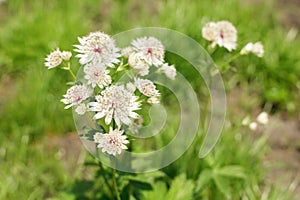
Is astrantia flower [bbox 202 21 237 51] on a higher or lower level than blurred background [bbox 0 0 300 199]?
higher

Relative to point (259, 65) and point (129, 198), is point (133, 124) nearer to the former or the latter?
point (129, 198)

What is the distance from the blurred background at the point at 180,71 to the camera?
2.32 meters

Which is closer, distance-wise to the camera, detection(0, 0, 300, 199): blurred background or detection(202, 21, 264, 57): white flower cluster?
detection(202, 21, 264, 57): white flower cluster

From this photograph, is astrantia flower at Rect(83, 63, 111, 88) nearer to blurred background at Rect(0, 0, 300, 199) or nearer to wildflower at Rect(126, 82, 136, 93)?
wildflower at Rect(126, 82, 136, 93)

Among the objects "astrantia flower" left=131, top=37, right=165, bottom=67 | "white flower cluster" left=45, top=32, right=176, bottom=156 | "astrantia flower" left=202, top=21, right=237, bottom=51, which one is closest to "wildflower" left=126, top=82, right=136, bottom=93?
"white flower cluster" left=45, top=32, right=176, bottom=156

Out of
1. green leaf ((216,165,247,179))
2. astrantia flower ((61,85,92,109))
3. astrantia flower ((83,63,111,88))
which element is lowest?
green leaf ((216,165,247,179))

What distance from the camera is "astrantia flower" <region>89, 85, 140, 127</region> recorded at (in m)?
1.44

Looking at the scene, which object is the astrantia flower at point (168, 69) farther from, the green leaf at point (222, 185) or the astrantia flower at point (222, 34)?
the green leaf at point (222, 185)

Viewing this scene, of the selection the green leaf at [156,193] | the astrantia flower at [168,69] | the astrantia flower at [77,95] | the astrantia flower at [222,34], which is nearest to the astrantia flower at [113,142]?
the astrantia flower at [77,95]

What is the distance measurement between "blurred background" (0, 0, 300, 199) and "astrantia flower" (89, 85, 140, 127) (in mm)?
630

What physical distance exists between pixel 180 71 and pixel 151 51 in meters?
1.22

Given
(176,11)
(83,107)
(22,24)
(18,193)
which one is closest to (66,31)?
(22,24)

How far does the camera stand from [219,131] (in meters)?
2.55

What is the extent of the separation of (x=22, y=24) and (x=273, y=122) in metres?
1.65
